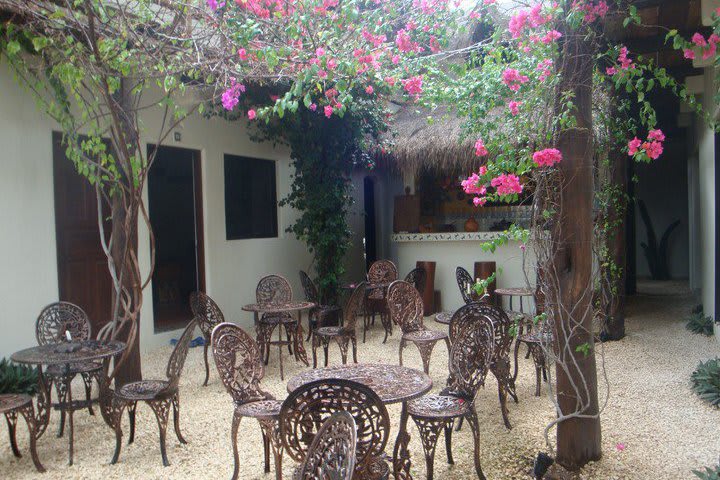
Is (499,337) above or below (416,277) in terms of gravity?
below

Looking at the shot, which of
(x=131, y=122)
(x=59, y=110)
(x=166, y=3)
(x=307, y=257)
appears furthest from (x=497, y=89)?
(x=307, y=257)

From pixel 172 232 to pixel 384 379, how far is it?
6492 mm

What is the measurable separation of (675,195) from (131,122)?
11.3 metres

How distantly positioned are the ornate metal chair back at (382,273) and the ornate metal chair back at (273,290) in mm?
1745

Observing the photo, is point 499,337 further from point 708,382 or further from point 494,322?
point 708,382

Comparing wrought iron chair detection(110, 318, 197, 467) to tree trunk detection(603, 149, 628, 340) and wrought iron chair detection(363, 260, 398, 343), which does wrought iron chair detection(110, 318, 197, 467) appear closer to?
wrought iron chair detection(363, 260, 398, 343)

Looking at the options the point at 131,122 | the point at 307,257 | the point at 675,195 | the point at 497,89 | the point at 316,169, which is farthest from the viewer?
the point at 675,195

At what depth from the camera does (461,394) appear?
328 cm

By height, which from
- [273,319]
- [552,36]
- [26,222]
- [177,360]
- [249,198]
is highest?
[552,36]

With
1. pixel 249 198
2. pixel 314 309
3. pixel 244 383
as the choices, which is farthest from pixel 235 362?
pixel 249 198

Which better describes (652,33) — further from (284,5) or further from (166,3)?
(166,3)

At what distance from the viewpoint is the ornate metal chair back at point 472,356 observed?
3242 millimetres

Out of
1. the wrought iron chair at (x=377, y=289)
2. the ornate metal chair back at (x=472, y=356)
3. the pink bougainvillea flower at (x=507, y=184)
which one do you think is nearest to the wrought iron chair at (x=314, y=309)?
the wrought iron chair at (x=377, y=289)

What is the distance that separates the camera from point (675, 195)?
1196cm
